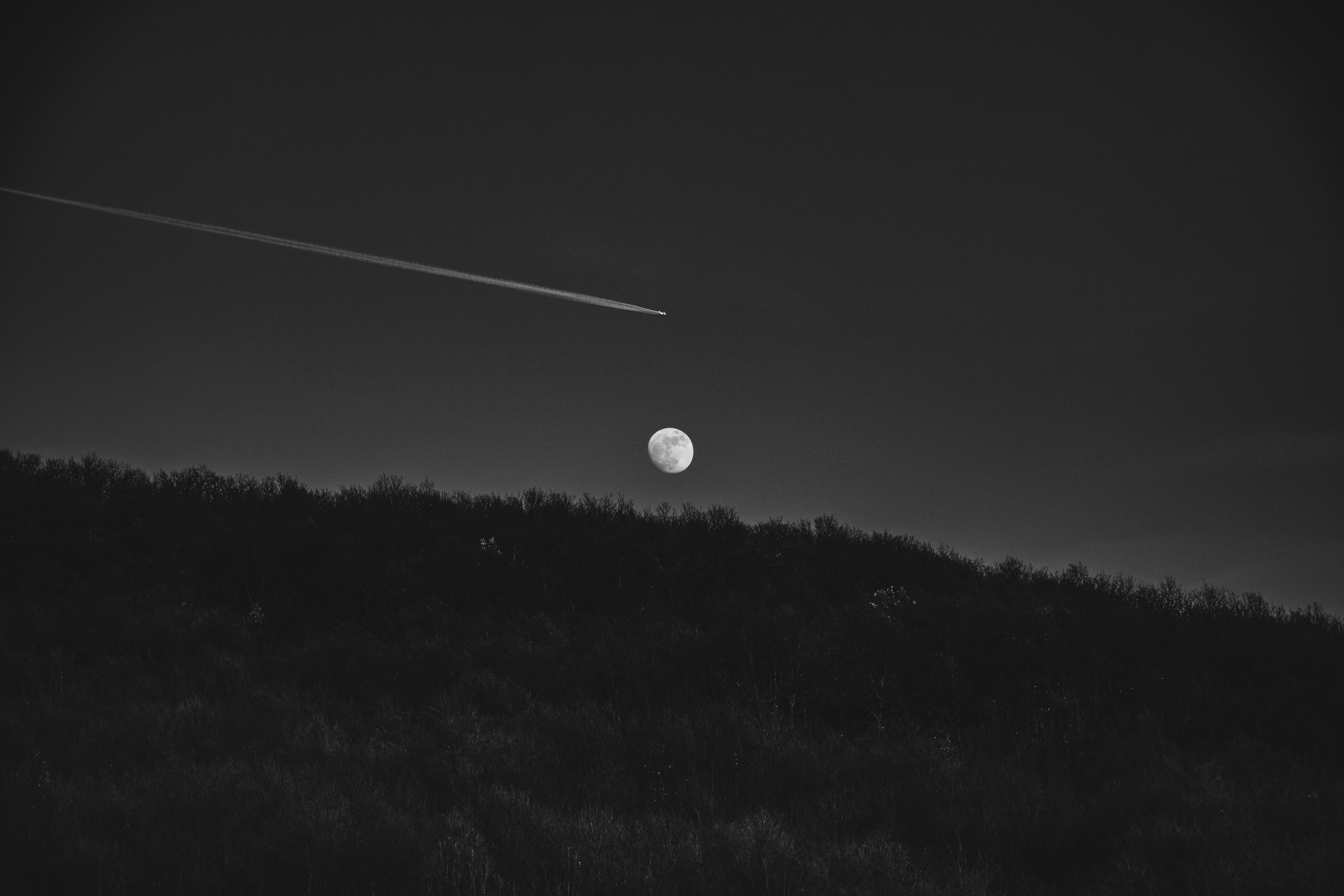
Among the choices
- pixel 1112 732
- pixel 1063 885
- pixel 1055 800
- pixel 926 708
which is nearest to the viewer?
pixel 1063 885

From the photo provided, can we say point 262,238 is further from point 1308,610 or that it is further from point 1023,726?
point 1308,610

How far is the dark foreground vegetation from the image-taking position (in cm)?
494

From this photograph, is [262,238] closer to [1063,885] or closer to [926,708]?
[926,708]

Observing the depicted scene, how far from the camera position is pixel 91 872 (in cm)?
432

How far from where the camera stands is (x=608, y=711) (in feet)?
25.2

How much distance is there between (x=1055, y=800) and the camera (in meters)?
6.01

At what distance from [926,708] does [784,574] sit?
3.94 metres

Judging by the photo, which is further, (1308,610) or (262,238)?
(262,238)

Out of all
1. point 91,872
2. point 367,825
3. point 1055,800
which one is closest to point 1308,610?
point 1055,800

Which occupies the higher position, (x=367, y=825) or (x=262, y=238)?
(x=262, y=238)

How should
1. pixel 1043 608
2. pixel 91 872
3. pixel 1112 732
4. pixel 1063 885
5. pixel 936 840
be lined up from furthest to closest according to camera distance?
pixel 1043 608
pixel 1112 732
pixel 936 840
pixel 1063 885
pixel 91 872

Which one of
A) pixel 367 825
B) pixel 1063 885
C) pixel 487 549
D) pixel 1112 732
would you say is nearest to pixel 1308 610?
pixel 1112 732

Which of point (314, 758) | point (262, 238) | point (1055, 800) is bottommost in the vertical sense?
point (314, 758)

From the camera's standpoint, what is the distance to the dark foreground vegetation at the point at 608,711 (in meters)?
4.94
